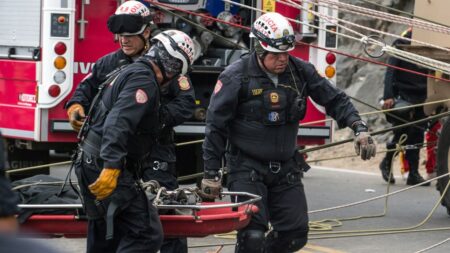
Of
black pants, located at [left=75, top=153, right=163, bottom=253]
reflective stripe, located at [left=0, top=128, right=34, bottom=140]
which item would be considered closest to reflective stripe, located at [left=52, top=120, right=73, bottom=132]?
reflective stripe, located at [left=0, top=128, right=34, bottom=140]

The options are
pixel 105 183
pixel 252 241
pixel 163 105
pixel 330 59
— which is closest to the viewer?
pixel 105 183

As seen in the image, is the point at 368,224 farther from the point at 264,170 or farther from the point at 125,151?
the point at 125,151

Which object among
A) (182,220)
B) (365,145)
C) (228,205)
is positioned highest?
(365,145)


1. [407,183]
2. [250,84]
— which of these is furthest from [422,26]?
[407,183]

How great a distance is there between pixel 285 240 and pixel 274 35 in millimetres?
1281

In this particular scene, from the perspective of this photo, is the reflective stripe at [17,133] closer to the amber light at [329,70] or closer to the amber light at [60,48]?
the amber light at [60,48]

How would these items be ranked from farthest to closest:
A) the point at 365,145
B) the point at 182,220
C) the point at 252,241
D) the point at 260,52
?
the point at 260,52, the point at 365,145, the point at 252,241, the point at 182,220

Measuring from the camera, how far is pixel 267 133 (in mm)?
7309

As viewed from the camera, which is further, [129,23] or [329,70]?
[329,70]

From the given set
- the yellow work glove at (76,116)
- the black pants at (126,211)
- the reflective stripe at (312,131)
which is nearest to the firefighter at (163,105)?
the yellow work glove at (76,116)

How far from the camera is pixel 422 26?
9031 millimetres

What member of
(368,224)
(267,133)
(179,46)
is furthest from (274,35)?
(368,224)

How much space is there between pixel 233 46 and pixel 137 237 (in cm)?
509

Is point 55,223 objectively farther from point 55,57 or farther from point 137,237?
point 55,57
